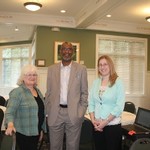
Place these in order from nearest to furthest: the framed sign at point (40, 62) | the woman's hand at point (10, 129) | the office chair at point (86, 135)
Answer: the woman's hand at point (10, 129) → the office chair at point (86, 135) → the framed sign at point (40, 62)

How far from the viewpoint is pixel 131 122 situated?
3316mm

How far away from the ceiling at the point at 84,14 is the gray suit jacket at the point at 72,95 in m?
2.13

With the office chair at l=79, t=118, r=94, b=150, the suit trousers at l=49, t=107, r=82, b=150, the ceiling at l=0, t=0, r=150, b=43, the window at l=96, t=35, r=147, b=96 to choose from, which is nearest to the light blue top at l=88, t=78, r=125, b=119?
the suit trousers at l=49, t=107, r=82, b=150

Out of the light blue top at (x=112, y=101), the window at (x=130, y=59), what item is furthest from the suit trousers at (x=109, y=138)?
the window at (x=130, y=59)

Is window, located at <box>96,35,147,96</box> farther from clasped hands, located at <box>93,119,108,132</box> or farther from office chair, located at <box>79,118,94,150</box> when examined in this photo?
clasped hands, located at <box>93,119,108,132</box>

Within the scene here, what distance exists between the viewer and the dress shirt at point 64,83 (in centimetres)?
252

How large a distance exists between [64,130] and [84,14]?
11.6 ft

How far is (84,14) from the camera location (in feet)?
18.0

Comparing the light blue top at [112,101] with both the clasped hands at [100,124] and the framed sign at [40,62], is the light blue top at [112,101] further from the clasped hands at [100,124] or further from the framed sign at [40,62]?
the framed sign at [40,62]

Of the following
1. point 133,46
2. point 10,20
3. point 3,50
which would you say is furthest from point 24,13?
point 3,50

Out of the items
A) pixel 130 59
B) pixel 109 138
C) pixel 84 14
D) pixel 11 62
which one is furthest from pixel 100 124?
pixel 11 62

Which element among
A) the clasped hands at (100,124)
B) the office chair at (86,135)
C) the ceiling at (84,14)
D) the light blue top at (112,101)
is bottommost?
the office chair at (86,135)

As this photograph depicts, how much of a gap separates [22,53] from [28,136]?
8074mm

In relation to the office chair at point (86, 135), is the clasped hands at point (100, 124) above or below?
above
